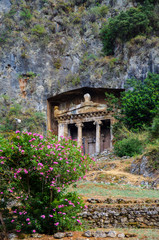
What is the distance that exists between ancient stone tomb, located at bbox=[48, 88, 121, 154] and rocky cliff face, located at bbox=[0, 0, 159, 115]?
2057 mm

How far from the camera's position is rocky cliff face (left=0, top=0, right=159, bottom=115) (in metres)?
29.8

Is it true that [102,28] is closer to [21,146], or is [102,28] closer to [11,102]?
[11,102]

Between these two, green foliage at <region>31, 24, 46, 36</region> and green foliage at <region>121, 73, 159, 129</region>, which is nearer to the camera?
green foliage at <region>121, 73, 159, 129</region>

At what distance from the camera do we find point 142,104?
77.2 feet

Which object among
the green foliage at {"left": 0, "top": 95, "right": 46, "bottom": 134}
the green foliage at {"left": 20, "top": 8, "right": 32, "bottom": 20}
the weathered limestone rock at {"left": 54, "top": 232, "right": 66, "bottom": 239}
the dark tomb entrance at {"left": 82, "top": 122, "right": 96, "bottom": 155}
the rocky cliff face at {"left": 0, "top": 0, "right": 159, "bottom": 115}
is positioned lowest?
the weathered limestone rock at {"left": 54, "top": 232, "right": 66, "bottom": 239}

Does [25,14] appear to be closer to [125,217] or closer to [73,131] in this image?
[73,131]

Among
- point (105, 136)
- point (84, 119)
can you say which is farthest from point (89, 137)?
point (84, 119)

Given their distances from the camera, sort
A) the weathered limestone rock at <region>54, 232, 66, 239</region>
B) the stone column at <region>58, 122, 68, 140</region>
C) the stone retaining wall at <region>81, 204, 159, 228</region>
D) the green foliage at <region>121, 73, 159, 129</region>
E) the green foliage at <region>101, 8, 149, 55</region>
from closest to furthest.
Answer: the weathered limestone rock at <region>54, 232, 66, 239</region>
the stone retaining wall at <region>81, 204, 159, 228</region>
the green foliage at <region>121, 73, 159, 129</region>
the green foliage at <region>101, 8, 149, 55</region>
the stone column at <region>58, 122, 68, 140</region>

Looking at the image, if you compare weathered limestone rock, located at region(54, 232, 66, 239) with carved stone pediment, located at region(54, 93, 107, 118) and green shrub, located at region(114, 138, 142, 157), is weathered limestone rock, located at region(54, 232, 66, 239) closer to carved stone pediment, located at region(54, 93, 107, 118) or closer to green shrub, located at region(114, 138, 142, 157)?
green shrub, located at region(114, 138, 142, 157)

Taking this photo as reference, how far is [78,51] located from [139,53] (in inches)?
333

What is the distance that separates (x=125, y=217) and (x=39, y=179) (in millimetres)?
3212

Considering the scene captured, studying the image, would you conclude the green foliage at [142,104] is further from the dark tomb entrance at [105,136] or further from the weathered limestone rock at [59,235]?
the weathered limestone rock at [59,235]

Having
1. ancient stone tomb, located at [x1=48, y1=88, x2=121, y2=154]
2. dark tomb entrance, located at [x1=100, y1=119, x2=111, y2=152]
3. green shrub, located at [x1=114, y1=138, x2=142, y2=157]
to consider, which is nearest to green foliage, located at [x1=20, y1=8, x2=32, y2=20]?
ancient stone tomb, located at [x1=48, y1=88, x2=121, y2=154]

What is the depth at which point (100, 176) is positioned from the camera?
16.0m
